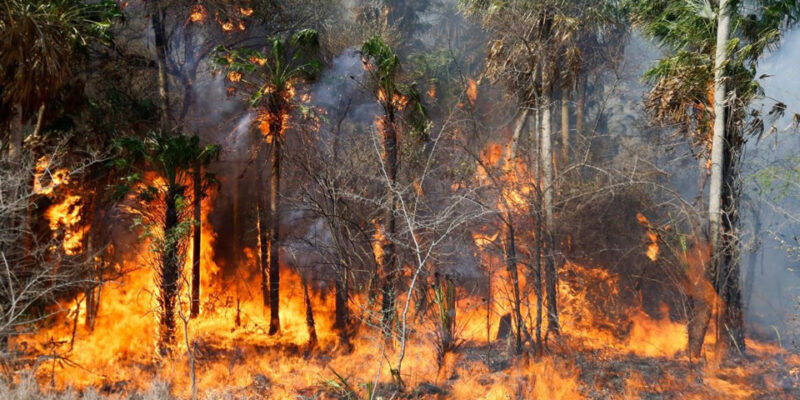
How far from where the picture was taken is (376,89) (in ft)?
42.7

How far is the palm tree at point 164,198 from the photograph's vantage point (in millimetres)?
12805

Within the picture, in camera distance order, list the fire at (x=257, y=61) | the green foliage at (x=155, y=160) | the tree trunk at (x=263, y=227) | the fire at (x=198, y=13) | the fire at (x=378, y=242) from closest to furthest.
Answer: the green foliage at (x=155, y=160)
the fire at (x=378, y=242)
the fire at (x=257, y=61)
the fire at (x=198, y=13)
the tree trunk at (x=263, y=227)

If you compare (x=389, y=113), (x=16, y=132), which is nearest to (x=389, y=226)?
(x=389, y=113)

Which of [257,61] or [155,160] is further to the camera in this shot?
[257,61]

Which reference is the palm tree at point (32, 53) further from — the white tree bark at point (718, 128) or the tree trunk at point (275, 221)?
the white tree bark at point (718, 128)

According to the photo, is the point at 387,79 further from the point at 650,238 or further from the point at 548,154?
the point at 650,238

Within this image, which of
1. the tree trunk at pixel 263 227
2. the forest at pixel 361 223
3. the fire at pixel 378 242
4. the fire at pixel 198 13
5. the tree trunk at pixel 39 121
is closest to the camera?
the forest at pixel 361 223

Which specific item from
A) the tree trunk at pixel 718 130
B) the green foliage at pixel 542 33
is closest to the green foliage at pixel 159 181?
the green foliage at pixel 542 33

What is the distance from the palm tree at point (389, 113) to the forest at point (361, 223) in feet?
0.24

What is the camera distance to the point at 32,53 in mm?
11172

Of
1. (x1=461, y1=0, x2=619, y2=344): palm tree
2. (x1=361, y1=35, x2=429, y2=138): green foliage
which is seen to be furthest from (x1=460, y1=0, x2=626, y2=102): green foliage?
(x1=361, y1=35, x2=429, y2=138): green foliage

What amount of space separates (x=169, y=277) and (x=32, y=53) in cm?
621

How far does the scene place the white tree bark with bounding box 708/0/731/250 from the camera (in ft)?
39.4

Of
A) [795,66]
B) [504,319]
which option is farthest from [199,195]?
Result: [795,66]
